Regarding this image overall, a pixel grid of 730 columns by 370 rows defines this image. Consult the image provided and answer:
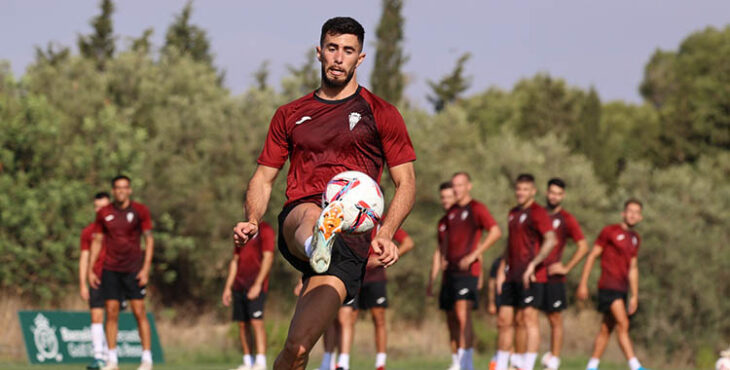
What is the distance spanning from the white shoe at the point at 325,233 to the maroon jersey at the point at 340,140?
1.98 feet

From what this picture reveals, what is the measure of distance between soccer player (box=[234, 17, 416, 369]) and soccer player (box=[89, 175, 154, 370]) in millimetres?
7990

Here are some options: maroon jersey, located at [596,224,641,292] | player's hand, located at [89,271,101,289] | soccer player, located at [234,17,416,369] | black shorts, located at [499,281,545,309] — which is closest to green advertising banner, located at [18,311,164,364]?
player's hand, located at [89,271,101,289]

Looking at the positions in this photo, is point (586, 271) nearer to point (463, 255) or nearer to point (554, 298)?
point (554, 298)

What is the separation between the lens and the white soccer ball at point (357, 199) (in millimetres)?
5949

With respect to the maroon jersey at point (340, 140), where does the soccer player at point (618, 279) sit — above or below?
below

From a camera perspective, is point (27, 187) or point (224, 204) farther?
point (224, 204)

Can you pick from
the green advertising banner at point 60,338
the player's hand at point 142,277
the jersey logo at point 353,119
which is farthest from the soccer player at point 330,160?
the green advertising banner at point 60,338

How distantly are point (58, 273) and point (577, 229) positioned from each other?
16.7 m

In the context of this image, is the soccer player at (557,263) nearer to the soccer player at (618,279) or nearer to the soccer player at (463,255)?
the soccer player at (618,279)

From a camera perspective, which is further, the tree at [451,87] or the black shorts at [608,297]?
the tree at [451,87]

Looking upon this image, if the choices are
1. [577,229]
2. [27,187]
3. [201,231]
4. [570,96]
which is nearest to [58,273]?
[27,187]

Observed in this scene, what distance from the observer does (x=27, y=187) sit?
28.3m

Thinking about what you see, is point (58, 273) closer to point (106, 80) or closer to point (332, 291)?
point (106, 80)

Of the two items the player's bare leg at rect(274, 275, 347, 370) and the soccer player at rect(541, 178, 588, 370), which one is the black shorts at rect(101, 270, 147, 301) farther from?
the player's bare leg at rect(274, 275, 347, 370)
